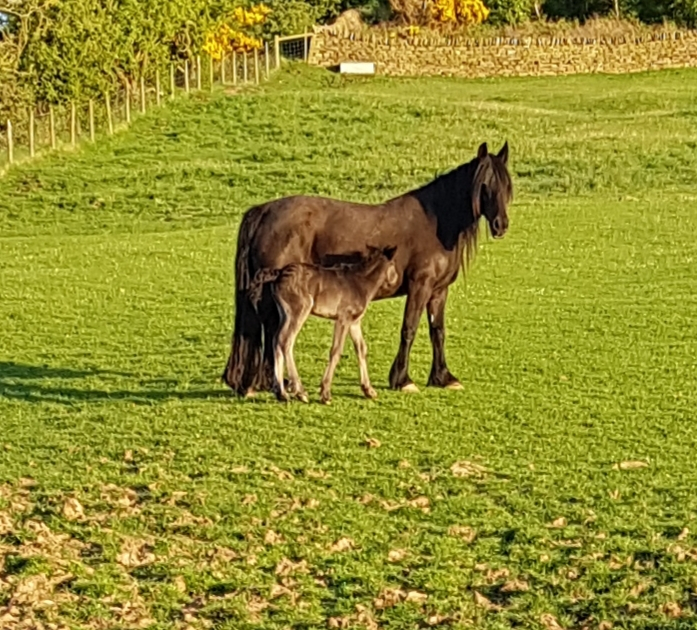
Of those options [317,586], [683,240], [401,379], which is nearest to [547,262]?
[683,240]

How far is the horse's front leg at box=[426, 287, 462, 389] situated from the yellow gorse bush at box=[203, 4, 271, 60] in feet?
156

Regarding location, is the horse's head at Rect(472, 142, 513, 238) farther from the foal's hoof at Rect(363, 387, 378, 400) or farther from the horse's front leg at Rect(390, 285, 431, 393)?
the foal's hoof at Rect(363, 387, 378, 400)

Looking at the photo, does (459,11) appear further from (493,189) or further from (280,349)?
(280,349)

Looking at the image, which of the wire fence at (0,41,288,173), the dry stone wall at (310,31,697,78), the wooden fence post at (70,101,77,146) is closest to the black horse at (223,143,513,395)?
the wire fence at (0,41,288,173)

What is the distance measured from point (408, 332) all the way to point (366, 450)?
2554mm

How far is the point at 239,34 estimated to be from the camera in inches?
2692

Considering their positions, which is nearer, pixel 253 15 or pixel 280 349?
pixel 280 349

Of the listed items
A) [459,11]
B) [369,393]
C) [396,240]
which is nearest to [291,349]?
[369,393]

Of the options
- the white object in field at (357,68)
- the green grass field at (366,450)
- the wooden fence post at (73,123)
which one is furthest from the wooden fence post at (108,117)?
the white object in field at (357,68)

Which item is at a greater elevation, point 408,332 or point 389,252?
point 389,252

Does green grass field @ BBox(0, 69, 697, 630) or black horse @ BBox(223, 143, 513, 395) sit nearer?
green grass field @ BBox(0, 69, 697, 630)

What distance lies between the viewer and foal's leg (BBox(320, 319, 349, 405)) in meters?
12.1

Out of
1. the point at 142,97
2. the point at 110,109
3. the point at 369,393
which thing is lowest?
the point at 369,393

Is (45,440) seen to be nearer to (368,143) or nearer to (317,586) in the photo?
(317,586)
